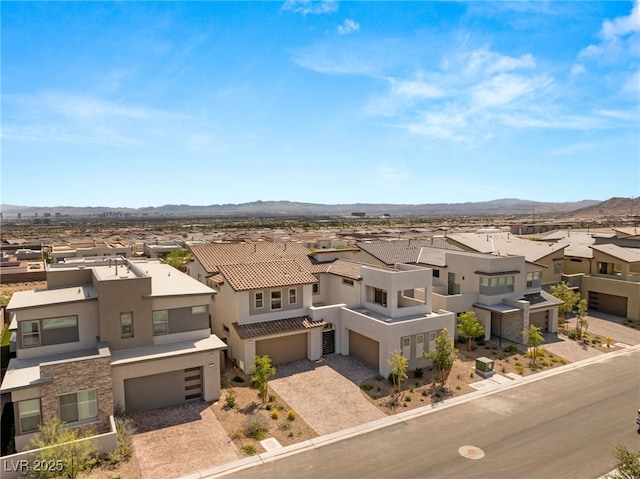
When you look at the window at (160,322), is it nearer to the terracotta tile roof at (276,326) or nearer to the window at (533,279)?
the terracotta tile roof at (276,326)

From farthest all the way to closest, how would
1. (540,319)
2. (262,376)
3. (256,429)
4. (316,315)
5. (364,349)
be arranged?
(540,319) → (316,315) → (364,349) → (262,376) → (256,429)

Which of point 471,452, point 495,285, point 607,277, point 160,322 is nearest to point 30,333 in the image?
point 160,322

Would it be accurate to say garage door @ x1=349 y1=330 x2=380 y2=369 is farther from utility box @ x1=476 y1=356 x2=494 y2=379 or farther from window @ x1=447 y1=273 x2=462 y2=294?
window @ x1=447 y1=273 x2=462 y2=294

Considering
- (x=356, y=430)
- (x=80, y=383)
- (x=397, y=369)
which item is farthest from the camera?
(x=397, y=369)

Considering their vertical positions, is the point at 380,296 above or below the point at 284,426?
above

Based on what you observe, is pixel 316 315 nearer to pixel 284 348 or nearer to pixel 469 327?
pixel 284 348

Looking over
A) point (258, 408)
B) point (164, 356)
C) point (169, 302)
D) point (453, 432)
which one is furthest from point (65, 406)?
point (453, 432)

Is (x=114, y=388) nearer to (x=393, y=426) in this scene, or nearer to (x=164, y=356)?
(x=164, y=356)

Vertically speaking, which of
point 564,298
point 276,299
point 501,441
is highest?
point 276,299

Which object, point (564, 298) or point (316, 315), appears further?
point (564, 298)
